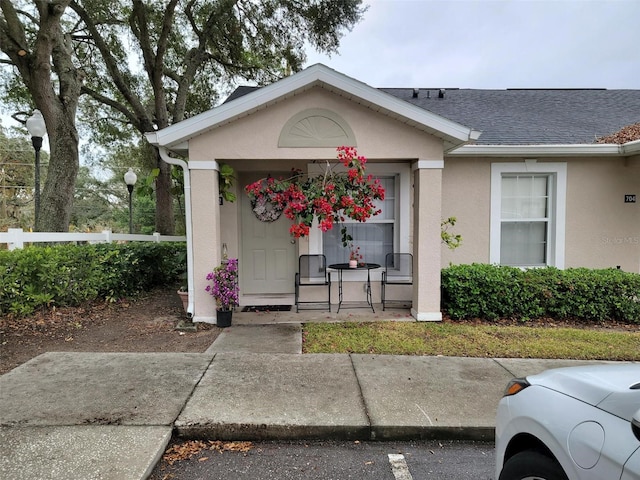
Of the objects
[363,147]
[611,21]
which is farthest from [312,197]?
[611,21]

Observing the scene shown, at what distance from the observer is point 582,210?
6434 millimetres

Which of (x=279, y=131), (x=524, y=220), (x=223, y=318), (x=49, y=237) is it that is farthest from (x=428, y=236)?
(x=49, y=237)

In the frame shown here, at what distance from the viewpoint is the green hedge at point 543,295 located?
17.9 feet

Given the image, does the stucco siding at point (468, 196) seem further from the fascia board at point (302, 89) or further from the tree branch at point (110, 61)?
the tree branch at point (110, 61)

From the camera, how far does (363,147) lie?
527 centimetres

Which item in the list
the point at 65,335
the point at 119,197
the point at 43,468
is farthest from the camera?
the point at 119,197

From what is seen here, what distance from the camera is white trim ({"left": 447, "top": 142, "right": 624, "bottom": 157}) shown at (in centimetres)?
609

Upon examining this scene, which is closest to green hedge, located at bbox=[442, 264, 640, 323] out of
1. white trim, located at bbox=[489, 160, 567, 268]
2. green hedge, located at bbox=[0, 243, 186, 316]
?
white trim, located at bbox=[489, 160, 567, 268]

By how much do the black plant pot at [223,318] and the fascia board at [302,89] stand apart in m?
2.56

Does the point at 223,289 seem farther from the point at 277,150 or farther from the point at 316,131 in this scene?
the point at 316,131

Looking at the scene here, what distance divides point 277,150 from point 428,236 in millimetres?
2587

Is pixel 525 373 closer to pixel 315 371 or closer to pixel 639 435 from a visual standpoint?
pixel 315 371

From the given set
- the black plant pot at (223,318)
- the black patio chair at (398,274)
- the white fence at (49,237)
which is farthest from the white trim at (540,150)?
the white fence at (49,237)

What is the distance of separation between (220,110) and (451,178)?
406 centimetres
